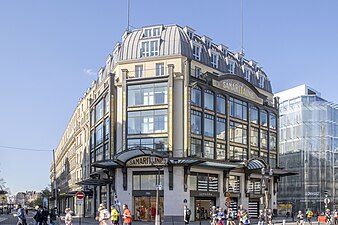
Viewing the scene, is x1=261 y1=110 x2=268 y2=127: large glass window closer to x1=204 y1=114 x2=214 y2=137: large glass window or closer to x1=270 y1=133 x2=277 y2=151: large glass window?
x1=270 y1=133 x2=277 y2=151: large glass window

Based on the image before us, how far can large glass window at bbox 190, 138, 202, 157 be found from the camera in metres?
53.5

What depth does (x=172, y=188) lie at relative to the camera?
169 feet

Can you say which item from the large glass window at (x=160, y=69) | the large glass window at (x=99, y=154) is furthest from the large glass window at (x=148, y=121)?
the large glass window at (x=99, y=154)

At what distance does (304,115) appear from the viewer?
9300 centimetres

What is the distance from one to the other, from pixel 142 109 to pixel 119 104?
3.08 m

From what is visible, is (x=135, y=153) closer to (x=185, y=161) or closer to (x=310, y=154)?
(x=185, y=161)

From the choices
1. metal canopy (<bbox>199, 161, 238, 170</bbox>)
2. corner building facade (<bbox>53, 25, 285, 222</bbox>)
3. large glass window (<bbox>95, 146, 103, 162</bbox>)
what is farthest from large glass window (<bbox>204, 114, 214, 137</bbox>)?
large glass window (<bbox>95, 146, 103, 162</bbox>)

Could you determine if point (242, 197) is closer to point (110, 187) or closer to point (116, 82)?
point (110, 187)

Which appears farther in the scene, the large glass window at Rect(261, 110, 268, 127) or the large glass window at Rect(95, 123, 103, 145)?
the large glass window at Rect(261, 110, 268, 127)

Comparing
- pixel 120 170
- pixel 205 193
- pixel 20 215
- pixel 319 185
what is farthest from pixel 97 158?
pixel 319 185

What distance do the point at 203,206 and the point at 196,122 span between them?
389 inches

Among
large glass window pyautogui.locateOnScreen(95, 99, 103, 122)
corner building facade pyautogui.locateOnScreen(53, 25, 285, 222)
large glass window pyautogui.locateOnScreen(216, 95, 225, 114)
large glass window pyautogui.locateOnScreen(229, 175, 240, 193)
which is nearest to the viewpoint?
corner building facade pyautogui.locateOnScreen(53, 25, 285, 222)

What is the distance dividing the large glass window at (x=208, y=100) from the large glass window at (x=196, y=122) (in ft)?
6.25

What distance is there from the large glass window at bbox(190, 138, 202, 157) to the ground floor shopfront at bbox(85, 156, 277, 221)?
1274mm
